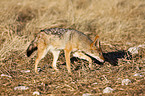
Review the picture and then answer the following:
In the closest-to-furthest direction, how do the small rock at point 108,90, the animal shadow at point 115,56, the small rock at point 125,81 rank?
the small rock at point 108,90
the small rock at point 125,81
the animal shadow at point 115,56

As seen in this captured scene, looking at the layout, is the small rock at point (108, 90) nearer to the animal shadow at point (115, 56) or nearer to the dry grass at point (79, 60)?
the dry grass at point (79, 60)

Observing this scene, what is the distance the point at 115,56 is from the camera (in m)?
6.67

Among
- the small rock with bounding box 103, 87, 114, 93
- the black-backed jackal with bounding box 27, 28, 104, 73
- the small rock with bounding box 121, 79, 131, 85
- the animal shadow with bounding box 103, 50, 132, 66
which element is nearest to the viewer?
the small rock with bounding box 103, 87, 114, 93

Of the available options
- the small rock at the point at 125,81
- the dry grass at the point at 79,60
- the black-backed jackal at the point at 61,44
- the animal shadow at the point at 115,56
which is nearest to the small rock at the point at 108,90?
the dry grass at the point at 79,60

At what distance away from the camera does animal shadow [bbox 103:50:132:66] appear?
6141 mm

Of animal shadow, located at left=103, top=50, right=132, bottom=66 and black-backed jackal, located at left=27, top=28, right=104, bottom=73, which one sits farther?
animal shadow, located at left=103, top=50, right=132, bottom=66

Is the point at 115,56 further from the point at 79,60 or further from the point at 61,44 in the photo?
the point at 61,44

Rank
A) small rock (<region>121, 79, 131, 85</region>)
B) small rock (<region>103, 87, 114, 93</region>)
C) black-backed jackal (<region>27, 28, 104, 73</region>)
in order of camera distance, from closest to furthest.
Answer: small rock (<region>103, 87, 114, 93</region>) < small rock (<region>121, 79, 131, 85</region>) < black-backed jackal (<region>27, 28, 104, 73</region>)

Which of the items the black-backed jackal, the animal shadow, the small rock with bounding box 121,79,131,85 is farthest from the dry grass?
the black-backed jackal

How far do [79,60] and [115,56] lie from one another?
1200mm

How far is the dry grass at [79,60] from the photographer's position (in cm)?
460

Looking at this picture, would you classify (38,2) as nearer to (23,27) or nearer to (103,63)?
(23,27)

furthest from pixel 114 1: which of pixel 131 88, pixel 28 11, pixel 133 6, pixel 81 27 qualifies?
pixel 131 88

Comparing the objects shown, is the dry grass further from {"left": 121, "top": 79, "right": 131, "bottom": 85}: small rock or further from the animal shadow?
{"left": 121, "top": 79, "right": 131, "bottom": 85}: small rock
